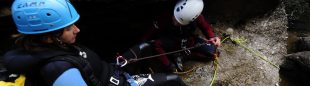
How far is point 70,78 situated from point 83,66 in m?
0.20

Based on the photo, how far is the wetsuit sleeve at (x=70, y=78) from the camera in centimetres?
300

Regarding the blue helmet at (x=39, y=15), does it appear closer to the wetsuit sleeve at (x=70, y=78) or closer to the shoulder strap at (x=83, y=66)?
the shoulder strap at (x=83, y=66)

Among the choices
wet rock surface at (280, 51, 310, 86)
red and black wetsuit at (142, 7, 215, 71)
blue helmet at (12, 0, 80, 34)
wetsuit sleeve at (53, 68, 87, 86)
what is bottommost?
wet rock surface at (280, 51, 310, 86)

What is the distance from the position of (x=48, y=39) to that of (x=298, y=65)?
429 cm

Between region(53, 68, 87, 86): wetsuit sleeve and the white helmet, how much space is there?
2.02m

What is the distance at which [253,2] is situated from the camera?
19.7 feet

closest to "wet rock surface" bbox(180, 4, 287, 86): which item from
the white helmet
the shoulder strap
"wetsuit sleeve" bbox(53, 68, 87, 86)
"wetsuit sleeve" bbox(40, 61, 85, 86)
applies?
the white helmet

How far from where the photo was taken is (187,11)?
186 inches

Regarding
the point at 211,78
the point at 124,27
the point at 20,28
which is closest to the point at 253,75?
the point at 211,78

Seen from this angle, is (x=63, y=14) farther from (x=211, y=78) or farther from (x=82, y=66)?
(x=211, y=78)

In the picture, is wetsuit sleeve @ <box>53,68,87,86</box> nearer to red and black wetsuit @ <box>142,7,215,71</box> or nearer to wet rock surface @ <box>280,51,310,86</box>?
red and black wetsuit @ <box>142,7,215,71</box>

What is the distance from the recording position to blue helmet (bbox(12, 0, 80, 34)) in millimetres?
3033

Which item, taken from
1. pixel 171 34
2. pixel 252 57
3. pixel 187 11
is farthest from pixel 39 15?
pixel 252 57

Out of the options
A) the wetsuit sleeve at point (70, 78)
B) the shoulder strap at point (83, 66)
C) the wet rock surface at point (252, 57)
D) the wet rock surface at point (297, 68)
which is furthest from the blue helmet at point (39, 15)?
the wet rock surface at point (297, 68)
